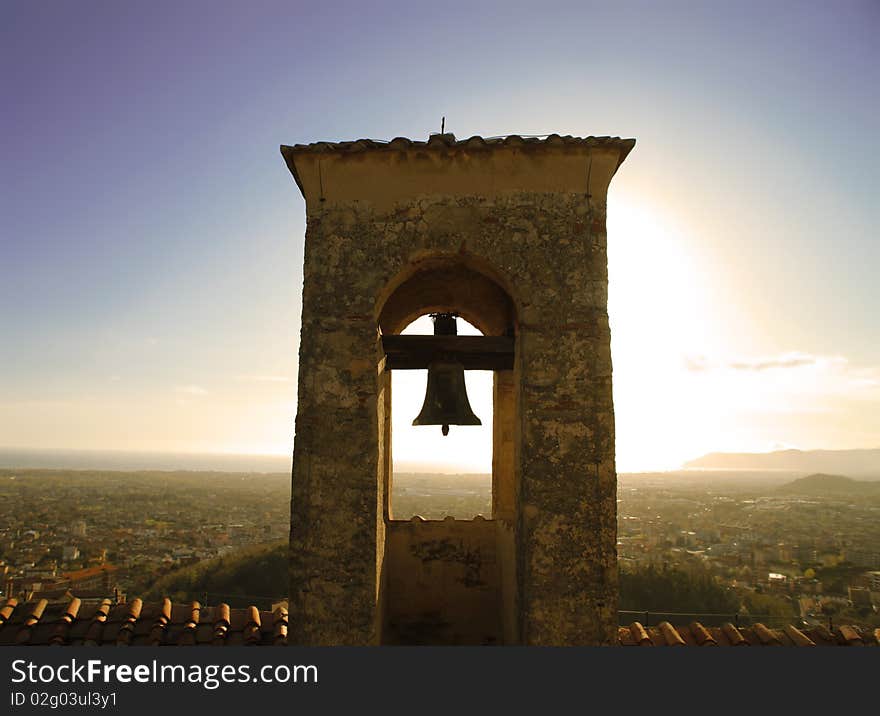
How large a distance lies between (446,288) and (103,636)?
3799mm

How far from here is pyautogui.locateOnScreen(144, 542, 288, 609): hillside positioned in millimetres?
17280

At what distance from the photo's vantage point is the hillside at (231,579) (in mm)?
17280

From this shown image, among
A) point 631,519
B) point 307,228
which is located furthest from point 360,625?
point 631,519

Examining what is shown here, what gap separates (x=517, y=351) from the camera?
446 centimetres

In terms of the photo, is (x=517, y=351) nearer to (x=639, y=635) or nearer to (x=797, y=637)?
(x=639, y=635)

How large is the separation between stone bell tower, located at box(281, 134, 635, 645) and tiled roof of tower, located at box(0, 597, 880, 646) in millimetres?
1169

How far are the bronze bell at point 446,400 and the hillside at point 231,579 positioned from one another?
1341 cm

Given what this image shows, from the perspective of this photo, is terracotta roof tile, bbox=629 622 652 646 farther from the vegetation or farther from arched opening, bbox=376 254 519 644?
the vegetation

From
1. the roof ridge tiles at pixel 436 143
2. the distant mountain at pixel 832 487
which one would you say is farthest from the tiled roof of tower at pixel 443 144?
the distant mountain at pixel 832 487

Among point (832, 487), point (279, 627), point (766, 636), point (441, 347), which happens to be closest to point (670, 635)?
point (766, 636)

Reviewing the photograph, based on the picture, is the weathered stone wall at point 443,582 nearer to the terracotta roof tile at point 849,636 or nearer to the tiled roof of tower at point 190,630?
the tiled roof of tower at point 190,630

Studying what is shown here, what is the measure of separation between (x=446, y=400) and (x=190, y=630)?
8.74 feet

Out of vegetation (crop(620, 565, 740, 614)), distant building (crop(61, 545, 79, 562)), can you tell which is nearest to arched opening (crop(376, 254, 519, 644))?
vegetation (crop(620, 565, 740, 614))

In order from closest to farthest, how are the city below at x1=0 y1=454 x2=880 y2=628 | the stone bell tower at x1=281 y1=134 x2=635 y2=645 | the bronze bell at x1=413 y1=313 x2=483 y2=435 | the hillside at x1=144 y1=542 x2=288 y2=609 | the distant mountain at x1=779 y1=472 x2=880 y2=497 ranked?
the stone bell tower at x1=281 y1=134 x2=635 y2=645 → the bronze bell at x1=413 y1=313 x2=483 y2=435 → the city below at x1=0 y1=454 x2=880 y2=628 → the hillside at x1=144 y1=542 x2=288 y2=609 → the distant mountain at x1=779 y1=472 x2=880 y2=497
